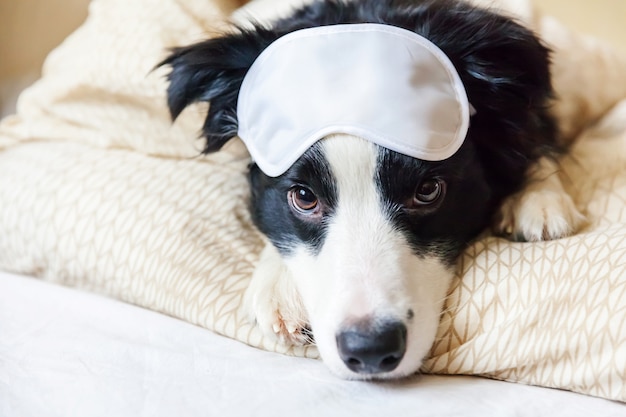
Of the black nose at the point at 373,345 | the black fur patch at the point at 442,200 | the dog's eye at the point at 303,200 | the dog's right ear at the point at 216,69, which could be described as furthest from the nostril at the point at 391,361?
the dog's right ear at the point at 216,69

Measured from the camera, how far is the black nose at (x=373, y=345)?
123cm

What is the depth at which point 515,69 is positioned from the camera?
1581mm

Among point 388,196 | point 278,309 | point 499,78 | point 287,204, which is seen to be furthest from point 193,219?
point 499,78

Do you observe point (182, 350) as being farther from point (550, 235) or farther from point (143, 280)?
point (550, 235)

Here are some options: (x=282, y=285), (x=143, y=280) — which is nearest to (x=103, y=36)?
(x=143, y=280)

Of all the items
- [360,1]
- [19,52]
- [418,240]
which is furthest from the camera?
[19,52]

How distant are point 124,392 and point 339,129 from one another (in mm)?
647

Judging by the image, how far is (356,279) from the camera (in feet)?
4.28

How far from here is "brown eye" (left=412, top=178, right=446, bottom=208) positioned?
1439 millimetres

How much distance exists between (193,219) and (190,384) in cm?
51

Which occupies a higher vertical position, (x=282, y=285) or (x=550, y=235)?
(x=550, y=235)

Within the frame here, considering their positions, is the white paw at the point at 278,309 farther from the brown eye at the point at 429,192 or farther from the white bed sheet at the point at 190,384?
the brown eye at the point at 429,192

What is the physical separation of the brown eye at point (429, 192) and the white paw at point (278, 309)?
1.06 feet

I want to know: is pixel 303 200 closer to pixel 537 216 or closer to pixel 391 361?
pixel 391 361
